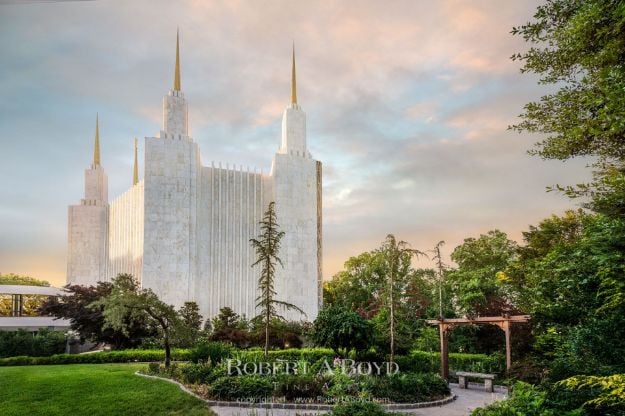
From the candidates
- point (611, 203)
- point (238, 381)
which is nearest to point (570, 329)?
point (611, 203)

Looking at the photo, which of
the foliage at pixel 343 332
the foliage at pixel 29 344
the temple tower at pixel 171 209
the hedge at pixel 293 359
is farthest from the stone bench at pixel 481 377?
the temple tower at pixel 171 209

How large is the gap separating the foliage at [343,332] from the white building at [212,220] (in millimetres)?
12190

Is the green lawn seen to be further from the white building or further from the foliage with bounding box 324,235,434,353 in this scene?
the white building

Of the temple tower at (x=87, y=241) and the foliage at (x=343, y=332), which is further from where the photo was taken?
the temple tower at (x=87, y=241)

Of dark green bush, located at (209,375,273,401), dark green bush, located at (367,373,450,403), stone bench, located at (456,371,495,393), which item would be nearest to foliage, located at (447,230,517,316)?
stone bench, located at (456,371,495,393)

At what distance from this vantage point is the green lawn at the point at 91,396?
867 cm

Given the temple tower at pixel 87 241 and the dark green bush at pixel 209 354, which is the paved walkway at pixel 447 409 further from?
the temple tower at pixel 87 241

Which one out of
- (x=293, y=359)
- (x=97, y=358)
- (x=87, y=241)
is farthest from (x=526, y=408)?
(x=87, y=241)

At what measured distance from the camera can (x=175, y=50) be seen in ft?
85.8

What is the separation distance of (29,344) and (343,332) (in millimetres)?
10989

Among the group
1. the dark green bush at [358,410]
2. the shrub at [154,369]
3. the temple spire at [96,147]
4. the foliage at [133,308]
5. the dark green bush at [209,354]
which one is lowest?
the shrub at [154,369]

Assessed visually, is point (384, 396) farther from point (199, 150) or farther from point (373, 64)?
point (199, 150)

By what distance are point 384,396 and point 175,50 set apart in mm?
20980

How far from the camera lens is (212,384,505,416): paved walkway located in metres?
8.47
